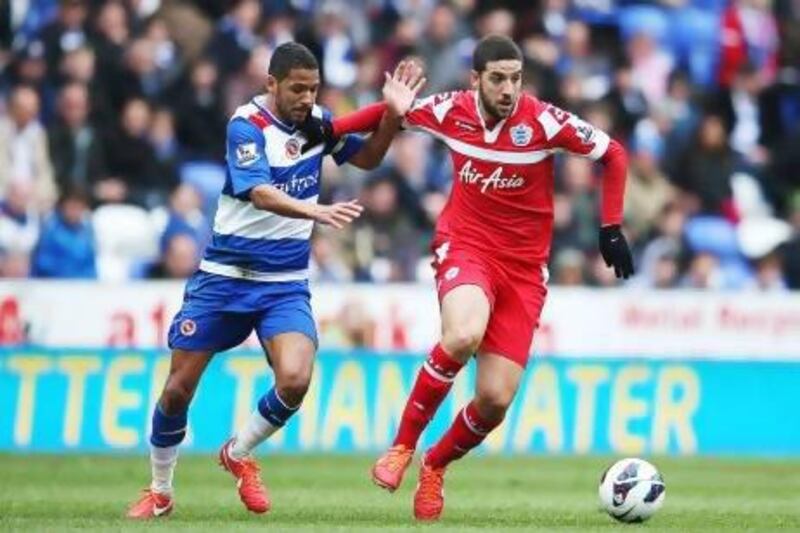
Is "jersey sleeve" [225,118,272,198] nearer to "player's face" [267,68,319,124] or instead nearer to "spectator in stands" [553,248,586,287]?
"player's face" [267,68,319,124]

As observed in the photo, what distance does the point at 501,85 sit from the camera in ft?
40.5

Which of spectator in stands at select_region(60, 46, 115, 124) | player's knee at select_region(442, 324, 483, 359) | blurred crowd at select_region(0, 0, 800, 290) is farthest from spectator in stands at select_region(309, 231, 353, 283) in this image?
player's knee at select_region(442, 324, 483, 359)

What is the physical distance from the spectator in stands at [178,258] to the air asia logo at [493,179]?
8114 millimetres

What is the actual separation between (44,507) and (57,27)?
9240 millimetres

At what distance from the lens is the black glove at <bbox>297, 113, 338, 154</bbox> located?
40.6 feet

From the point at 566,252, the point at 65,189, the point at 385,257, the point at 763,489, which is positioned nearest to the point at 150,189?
the point at 65,189

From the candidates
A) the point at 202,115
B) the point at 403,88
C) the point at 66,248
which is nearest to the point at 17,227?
the point at 66,248

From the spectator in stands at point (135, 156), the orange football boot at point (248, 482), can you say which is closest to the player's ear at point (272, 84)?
the orange football boot at point (248, 482)

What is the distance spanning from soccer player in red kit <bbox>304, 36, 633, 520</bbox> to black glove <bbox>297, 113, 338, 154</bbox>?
5 cm

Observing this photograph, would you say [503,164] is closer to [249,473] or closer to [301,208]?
[301,208]

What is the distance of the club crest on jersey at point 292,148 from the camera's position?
40.3ft

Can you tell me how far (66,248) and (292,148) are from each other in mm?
8250

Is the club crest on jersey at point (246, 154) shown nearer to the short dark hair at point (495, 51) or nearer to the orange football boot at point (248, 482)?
the short dark hair at point (495, 51)

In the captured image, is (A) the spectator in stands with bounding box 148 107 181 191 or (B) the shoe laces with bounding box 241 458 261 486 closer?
(B) the shoe laces with bounding box 241 458 261 486
